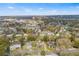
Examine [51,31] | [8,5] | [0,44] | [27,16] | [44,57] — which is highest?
[8,5]

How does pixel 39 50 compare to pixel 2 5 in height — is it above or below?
below

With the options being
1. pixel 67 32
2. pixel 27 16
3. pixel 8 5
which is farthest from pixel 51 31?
pixel 8 5

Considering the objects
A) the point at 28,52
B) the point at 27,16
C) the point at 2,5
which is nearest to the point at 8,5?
the point at 2,5

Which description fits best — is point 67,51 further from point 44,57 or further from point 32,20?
Answer: point 32,20

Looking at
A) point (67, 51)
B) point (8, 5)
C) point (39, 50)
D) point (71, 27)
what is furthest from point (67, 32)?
point (8, 5)

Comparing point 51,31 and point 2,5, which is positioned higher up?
point 2,5

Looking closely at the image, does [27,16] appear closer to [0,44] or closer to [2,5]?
[2,5]

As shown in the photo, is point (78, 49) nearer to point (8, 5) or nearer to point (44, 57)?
point (44, 57)
